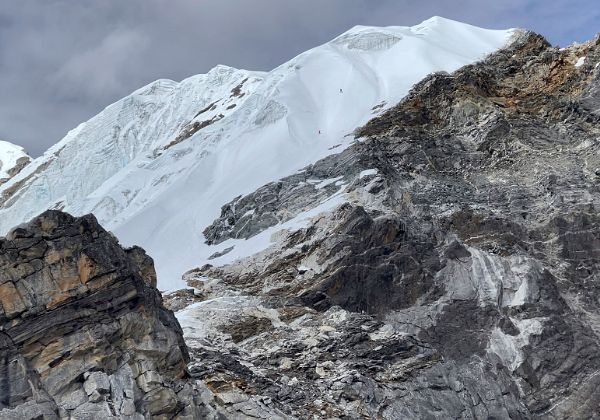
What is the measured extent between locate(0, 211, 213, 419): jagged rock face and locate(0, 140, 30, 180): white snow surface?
397 feet

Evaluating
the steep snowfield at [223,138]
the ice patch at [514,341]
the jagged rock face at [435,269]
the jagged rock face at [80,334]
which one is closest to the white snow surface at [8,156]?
the steep snowfield at [223,138]


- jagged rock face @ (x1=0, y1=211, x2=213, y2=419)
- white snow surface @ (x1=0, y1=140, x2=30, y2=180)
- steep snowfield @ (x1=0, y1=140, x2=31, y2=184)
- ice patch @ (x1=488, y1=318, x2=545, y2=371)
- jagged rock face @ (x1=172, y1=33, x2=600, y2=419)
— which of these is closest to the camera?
jagged rock face @ (x1=0, y1=211, x2=213, y2=419)

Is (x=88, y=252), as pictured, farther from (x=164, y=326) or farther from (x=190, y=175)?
(x=190, y=175)

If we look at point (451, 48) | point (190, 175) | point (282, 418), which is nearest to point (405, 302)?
point (282, 418)

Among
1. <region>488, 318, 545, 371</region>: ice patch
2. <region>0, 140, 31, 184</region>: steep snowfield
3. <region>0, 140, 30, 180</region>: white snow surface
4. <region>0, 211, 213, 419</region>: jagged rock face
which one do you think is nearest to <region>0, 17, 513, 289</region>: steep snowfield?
<region>488, 318, 545, 371</region>: ice patch

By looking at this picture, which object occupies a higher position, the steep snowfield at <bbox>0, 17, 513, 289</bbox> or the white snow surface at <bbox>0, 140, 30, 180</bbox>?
the white snow surface at <bbox>0, 140, 30, 180</bbox>

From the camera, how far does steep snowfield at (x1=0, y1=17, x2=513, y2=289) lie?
6431 cm

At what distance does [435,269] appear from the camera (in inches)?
1781

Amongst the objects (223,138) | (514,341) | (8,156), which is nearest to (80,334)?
(514,341)

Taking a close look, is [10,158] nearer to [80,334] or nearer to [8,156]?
[8,156]

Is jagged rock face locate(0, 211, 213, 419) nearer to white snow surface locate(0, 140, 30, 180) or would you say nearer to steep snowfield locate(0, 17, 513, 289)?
steep snowfield locate(0, 17, 513, 289)

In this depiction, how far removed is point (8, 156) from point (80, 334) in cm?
13500

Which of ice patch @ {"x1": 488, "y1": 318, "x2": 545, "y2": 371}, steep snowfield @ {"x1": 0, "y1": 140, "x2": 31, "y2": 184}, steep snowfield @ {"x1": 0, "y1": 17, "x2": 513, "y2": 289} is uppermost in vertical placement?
steep snowfield @ {"x1": 0, "y1": 140, "x2": 31, "y2": 184}

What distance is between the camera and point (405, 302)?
1716 inches
